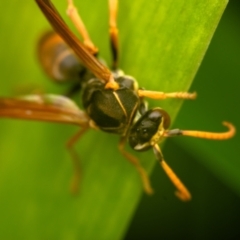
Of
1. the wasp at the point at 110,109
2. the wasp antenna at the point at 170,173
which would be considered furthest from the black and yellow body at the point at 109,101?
the wasp antenna at the point at 170,173

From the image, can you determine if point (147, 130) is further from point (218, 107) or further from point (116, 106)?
point (218, 107)

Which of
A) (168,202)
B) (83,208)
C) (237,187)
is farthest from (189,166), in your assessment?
(83,208)

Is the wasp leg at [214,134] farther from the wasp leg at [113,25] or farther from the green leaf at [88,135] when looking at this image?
the wasp leg at [113,25]

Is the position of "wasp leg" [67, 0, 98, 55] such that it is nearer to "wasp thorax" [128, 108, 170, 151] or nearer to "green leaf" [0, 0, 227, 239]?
"green leaf" [0, 0, 227, 239]

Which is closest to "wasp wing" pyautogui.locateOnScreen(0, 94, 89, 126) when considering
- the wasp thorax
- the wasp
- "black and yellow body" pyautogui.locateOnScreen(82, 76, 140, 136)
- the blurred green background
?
the wasp

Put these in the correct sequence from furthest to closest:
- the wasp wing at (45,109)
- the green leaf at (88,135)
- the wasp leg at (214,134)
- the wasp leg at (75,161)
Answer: the wasp leg at (75,161) < the wasp wing at (45,109) < the wasp leg at (214,134) < the green leaf at (88,135)

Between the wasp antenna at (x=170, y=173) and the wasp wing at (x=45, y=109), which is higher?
the wasp antenna at (x=170, y=173)
